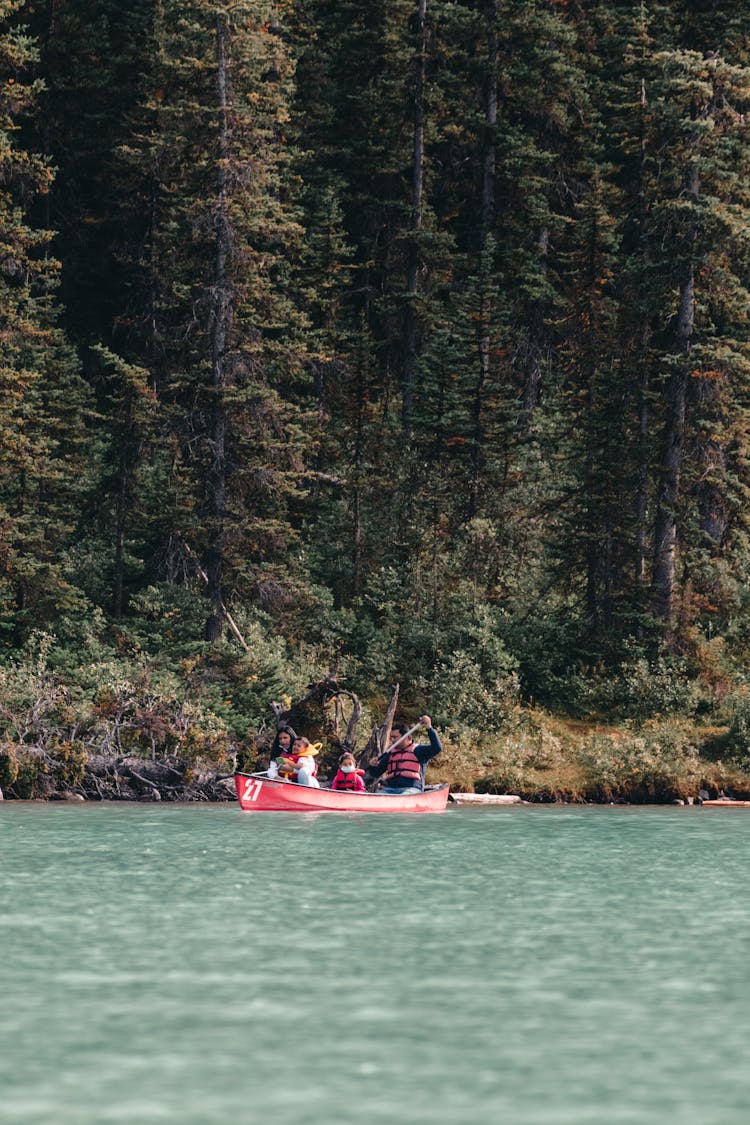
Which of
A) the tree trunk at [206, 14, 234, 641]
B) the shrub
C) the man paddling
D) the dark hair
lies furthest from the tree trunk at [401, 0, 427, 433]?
the man paddling

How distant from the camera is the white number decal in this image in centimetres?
3331

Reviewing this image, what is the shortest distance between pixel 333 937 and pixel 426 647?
23881 millimetres

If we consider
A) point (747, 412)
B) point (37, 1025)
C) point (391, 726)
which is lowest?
point (37, 1025)

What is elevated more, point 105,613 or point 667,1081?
point 105,613

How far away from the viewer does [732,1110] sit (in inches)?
476

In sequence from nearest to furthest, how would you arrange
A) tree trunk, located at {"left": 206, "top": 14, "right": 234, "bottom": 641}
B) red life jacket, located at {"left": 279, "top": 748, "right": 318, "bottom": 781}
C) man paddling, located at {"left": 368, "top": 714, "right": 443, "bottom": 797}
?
man paddling, located at {"left": 368, "top": 714, "right": 443, "bottom": 797}
red life jacket, located at {"left": 279, "top": 748, "right": 318, "bottom": 781}
tree trunk, located at {"left": 206, "top": 14, "right": 234, "bottom": 641}

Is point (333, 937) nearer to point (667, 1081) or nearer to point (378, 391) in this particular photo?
point (667, 1081)

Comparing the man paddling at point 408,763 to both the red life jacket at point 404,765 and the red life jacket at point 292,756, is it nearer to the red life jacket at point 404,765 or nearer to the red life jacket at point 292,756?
the red life jacket at point 404,765

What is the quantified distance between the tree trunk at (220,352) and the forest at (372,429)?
13 centimetres

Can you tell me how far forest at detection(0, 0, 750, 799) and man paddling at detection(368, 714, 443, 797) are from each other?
2.21 m

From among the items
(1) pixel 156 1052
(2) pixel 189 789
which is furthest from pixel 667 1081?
(2) pixel 189 789

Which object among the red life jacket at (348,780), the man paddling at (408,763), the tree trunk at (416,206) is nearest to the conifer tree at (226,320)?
the man paddling at (408,763)

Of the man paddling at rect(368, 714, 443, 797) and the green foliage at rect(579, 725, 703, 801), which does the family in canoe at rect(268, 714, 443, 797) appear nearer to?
the man paddling at rect(368, 714, 443, 797)

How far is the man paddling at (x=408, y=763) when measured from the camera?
3512cm
